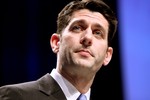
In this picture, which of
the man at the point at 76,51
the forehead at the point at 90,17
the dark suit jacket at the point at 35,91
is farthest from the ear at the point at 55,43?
the dark suit jacket at the point at 35,91

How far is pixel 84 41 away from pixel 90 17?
0.19 m

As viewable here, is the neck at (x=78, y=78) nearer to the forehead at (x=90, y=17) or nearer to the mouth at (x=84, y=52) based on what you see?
the mouth at (x=84, y=52)

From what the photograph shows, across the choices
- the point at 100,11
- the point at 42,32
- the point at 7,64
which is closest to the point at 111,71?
the point at 42,32

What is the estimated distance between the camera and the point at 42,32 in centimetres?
323

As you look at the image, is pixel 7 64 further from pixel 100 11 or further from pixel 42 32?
pixel 100 11

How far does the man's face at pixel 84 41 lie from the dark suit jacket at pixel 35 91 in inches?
6.3

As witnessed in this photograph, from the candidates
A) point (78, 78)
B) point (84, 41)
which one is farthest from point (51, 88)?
point (84, 41)

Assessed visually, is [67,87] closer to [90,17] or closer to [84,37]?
[84,37]

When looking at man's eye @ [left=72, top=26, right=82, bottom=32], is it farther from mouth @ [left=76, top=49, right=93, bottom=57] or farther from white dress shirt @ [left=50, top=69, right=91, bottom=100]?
white dress shirt @ [left=50, top=69, right=91, bottom=100]

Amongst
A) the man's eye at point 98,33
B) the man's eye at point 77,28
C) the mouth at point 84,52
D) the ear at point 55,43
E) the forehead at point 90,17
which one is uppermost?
the forehead at point 90,17

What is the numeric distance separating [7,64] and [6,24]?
362 millimetres

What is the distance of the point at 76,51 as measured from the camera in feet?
6.12

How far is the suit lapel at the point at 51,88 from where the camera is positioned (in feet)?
5.73

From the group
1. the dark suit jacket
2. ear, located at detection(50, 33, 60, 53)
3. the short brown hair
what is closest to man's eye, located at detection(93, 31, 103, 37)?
the short brown hair
